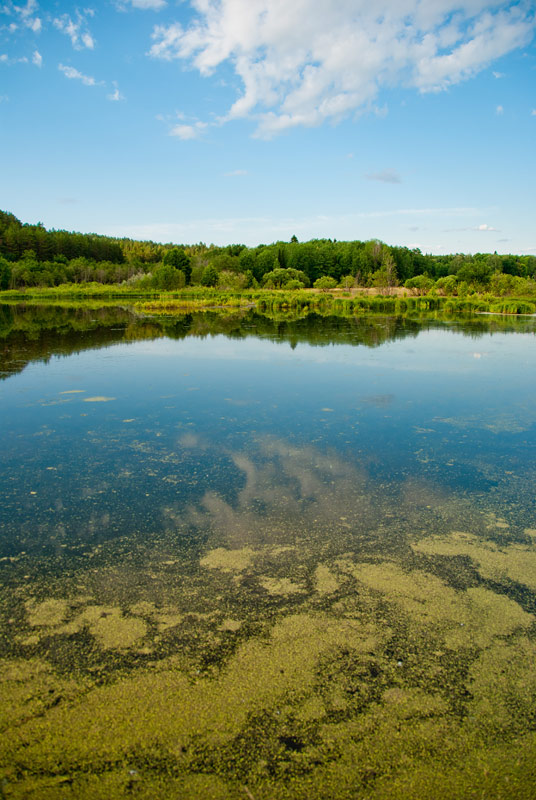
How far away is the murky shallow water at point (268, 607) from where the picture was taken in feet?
6.38

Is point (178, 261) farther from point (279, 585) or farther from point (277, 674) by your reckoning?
point (277, 674)

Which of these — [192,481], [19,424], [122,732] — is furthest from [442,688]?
[19,424]

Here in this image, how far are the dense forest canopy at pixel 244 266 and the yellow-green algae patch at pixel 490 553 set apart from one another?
1736 inches

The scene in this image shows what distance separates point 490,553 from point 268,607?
66.9 inches

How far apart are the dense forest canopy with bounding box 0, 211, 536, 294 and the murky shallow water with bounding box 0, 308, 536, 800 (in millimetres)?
42912

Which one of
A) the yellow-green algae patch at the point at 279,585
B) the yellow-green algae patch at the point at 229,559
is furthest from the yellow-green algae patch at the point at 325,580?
the yellow-green algae patch at the point at 229,559

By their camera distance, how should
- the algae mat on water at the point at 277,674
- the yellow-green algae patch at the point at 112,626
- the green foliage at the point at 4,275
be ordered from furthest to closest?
1. the green foliage at the point at 4,275
2. the yellow-green algae patch at the point at 112,626
3. the algae mat on water at the point at 277,674

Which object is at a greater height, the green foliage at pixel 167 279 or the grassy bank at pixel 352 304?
the green foliage at pixel 167 279

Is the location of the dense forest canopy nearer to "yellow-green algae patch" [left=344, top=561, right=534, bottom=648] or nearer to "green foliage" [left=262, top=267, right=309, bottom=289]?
"green foliage" [left=262, top=267, right=309, bottom=289]

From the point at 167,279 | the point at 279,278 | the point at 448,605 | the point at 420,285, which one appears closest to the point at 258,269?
the point at 279,278

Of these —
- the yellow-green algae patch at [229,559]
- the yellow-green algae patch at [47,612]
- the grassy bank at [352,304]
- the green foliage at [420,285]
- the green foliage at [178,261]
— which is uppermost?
the green foliage at [178,261]

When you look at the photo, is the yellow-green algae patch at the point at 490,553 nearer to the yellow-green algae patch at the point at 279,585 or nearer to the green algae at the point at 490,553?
the green algae at the point at 490,553

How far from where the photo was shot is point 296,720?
2.10 metres

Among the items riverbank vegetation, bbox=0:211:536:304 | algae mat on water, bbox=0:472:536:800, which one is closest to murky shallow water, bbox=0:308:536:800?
algae mat on water, bbox=0:472:536:800
